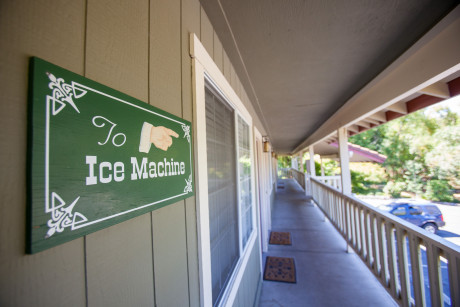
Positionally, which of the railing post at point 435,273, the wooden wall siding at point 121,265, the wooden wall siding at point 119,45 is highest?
the wooden wall siding at point 119,45

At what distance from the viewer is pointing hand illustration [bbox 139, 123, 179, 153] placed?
1.85 feet

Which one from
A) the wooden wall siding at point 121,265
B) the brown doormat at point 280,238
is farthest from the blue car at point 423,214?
the wooden wall siding at point 121,265

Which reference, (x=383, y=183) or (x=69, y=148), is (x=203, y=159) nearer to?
(x=69, y=148)

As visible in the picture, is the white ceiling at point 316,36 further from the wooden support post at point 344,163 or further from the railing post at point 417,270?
the railing post at point 417,270

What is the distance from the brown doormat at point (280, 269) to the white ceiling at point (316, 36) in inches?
105

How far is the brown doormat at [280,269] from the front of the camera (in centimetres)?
281

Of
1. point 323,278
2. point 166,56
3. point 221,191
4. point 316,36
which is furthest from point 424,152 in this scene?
point 166,56

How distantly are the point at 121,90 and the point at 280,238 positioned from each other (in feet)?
14.4

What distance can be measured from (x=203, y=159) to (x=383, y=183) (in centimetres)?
1683

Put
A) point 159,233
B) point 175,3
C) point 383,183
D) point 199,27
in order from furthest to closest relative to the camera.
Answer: point 383,183 → point 199,27 → point 175,3 → point 159,233

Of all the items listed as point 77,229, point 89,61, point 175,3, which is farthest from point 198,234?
point 175,3

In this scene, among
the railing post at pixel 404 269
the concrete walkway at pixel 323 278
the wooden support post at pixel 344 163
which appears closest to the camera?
the railing post at pixel 404 269

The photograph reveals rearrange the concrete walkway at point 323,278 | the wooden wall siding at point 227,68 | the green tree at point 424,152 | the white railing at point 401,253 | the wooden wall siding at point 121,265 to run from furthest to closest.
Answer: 1. the green tree at point 424,152
2. the concrete walkway at point 323,278
3. the wooden wall siding at point 227,68
4. the white railing at point 401,253
5. the wooden wall siding at point 121,265

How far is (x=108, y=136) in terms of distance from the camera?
17.8 inches
